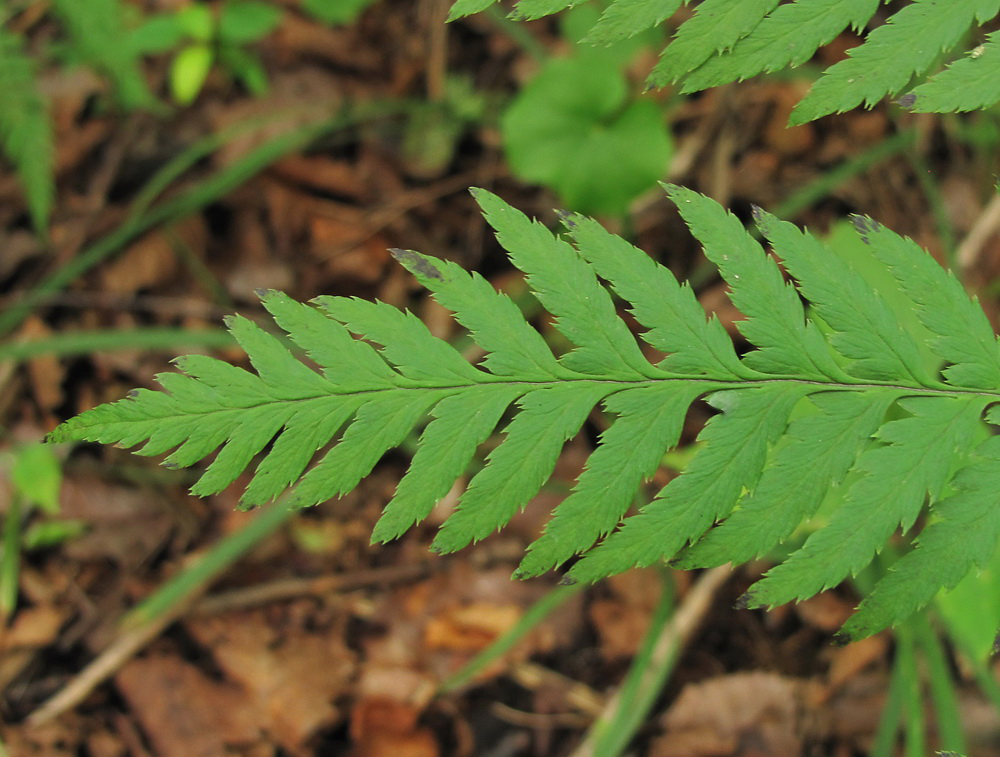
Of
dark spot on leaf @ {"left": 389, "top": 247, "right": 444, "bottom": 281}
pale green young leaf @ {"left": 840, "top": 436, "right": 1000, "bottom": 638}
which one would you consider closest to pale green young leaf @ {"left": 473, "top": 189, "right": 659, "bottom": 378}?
dark spot on leaf @ {"left": 389, "top": 247, "right": 444, "bottom": 281}

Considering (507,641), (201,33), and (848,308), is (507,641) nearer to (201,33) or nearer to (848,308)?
(848,308)

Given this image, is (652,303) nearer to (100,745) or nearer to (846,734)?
(846,734)

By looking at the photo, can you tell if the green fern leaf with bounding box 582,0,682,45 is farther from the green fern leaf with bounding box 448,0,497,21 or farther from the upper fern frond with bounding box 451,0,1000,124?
the green fern leaf with bounding box 448,0,497,21

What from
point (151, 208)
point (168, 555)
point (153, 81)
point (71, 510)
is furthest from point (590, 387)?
point (153, 81)

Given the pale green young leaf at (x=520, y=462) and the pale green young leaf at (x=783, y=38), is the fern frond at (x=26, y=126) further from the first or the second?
the pale green young leaf at (x=783, y=38)

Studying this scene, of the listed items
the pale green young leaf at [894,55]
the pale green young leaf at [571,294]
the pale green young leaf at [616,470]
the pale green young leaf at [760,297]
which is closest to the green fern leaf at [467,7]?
the pale green young leaf at [571,294]

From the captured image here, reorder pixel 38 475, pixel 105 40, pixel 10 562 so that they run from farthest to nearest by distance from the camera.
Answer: pixel 105 40 → pixel 10 562 → pixel 38 475

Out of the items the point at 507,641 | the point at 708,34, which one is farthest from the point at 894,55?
the point at 507,641
